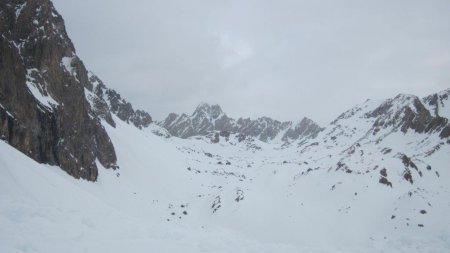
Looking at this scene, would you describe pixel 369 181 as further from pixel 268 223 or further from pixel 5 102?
pixel 5 102

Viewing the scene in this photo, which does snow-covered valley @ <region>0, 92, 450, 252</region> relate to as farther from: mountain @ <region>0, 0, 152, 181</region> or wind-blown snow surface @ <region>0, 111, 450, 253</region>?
mountain @ <region>0, 0, 152, 181</region>

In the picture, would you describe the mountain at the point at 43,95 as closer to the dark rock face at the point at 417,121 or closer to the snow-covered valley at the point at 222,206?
the snow-covered valley at the point at 222,206

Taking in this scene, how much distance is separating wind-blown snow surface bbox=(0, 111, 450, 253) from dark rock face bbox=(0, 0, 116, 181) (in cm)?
214

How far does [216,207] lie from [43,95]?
2192cm

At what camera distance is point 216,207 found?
42406 mm

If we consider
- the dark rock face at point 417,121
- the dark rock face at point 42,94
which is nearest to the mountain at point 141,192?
the dark rock face at point 42,94

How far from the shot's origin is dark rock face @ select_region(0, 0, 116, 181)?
26.9 m

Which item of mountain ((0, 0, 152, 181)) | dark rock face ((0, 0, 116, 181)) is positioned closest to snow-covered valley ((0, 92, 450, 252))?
dark rock face ((0, 0, 116, 181))

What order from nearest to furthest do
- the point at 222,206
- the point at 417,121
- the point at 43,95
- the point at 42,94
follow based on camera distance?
the point at 42,94 < the point at 43,95 < the point at 222,206 < the point at 417,121

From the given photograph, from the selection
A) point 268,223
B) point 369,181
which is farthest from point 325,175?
point 268,223

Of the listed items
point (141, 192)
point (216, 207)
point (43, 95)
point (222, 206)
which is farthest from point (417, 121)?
point (43, 95)

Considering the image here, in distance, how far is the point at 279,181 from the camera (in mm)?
55938

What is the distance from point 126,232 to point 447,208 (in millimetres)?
29513

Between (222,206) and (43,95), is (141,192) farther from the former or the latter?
(43,95)
